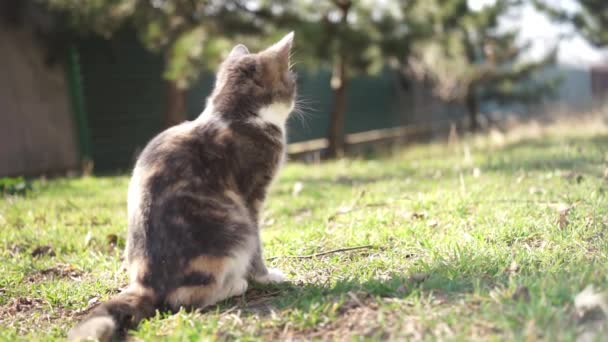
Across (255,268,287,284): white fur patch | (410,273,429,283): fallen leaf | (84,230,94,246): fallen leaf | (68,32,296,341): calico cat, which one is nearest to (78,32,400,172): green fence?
(84,230,94,246): fallen leaf

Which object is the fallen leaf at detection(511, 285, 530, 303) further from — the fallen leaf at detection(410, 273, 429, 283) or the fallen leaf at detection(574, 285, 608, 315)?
the fallen leaf at detection(410, 273, 429, 283)

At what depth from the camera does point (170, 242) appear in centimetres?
222

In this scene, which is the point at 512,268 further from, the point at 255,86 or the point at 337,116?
the point at 337,116

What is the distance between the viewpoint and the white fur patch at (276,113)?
277 centimetres

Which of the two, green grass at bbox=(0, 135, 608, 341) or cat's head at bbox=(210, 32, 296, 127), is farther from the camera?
cat's head at bbox=(210, 32, 296, 127)

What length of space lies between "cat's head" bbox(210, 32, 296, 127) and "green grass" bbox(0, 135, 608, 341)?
815 millimetres

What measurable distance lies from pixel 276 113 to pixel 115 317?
1.27m

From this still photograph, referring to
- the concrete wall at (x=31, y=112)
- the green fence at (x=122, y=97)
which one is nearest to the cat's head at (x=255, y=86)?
the green fence at (x=122, y=97)

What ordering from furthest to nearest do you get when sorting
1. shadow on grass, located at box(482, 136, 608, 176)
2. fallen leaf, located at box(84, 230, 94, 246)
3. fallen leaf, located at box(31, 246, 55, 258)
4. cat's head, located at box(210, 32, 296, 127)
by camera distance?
shadow on grass, located at box(482, 136, 608, 176)
fallen leaf, located at box(84, 230, 94, 246)
fallen leaf, located at box(31, 246, 55, 258)
cat's head, located at box(210, 32, 296, 127)

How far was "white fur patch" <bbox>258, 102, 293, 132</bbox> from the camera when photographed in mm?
2770

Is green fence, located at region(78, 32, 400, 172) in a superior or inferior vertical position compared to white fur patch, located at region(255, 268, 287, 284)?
superior

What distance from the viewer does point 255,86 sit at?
9.04 feet

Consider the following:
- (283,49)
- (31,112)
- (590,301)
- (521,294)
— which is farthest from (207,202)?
(31,112)

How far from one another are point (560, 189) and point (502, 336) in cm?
257
